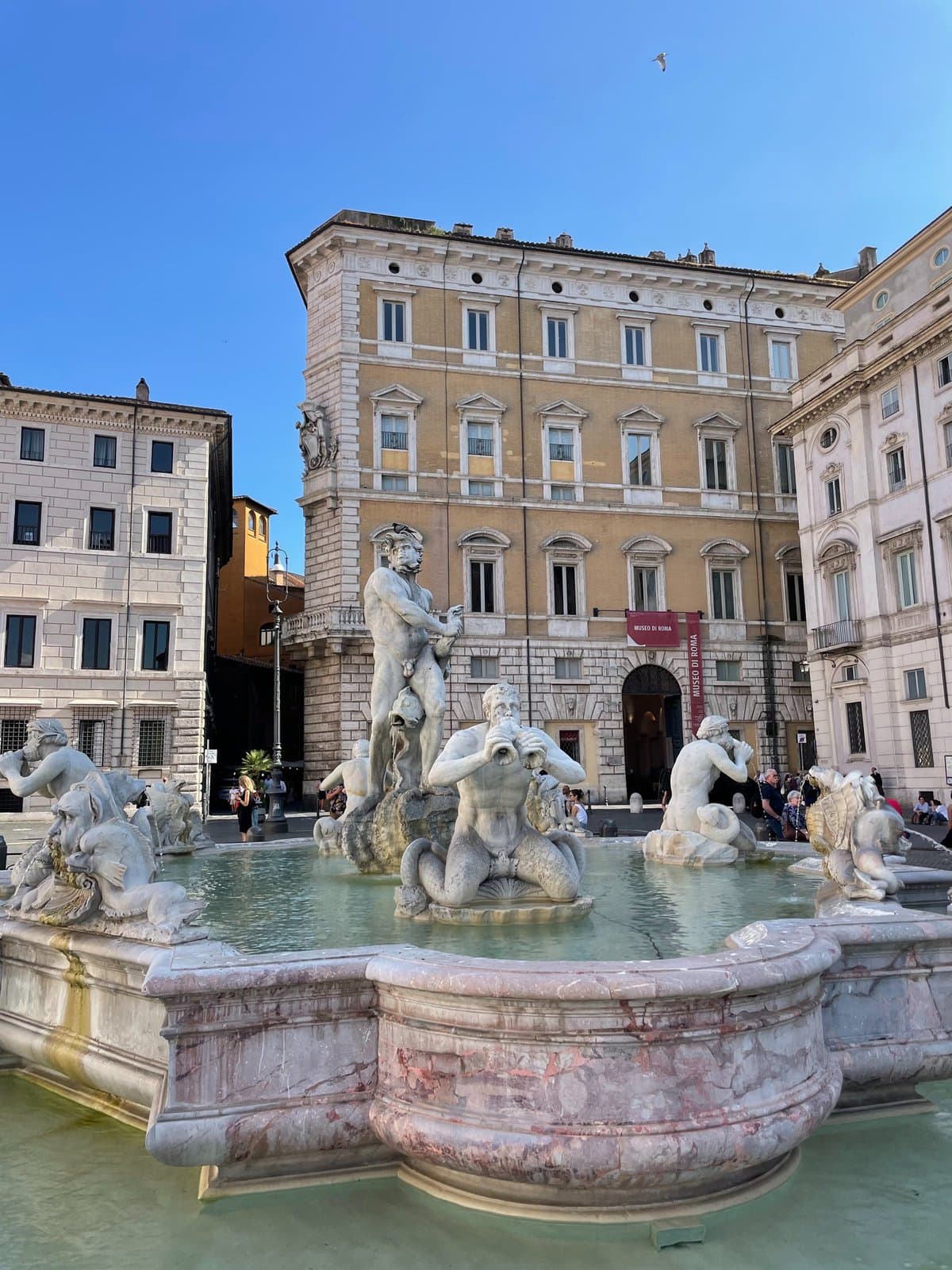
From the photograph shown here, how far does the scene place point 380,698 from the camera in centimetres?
746

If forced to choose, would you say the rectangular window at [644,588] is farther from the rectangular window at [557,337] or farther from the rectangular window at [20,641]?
the rectangular window at [20,641]

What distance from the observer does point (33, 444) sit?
90.4 feet

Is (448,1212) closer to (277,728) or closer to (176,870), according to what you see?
(176,870)

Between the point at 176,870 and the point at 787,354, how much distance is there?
31.6m

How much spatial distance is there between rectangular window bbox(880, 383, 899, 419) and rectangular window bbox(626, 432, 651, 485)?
7.64 meters

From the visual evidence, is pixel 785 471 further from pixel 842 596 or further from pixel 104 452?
pixel 104 452

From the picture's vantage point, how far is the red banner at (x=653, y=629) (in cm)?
3011

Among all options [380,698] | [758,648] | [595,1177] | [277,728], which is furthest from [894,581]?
[595,1177]

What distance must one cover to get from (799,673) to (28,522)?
24.6m

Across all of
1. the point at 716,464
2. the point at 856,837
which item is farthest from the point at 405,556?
the point at 716,464

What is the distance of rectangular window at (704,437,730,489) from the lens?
1264 inches

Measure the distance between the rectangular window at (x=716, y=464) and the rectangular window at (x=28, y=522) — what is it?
2115cm

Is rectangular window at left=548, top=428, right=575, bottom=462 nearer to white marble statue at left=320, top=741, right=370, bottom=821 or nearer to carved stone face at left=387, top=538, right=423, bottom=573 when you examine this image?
white marble statue at left=320, top=741, right=370, bottom=821

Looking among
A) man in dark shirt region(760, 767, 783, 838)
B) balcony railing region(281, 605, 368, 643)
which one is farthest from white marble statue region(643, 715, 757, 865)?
balcony railing region(281, 605, 368, 643)
